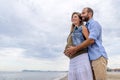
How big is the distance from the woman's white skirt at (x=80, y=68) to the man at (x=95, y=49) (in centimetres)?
8

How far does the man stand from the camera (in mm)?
4480

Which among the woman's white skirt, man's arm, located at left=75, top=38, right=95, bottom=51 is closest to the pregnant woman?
the woman's white skirt

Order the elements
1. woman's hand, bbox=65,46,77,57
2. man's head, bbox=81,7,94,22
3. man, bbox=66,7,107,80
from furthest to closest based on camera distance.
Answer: man's head, bbox=81,7,94,22 → woman's hand, bbox=65,46,77,57 → man, bbox=66,7,107,80

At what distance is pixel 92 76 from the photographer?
4586 millimetres

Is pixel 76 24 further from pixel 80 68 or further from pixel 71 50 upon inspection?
pixel 80 68

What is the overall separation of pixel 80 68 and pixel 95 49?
1.20ft

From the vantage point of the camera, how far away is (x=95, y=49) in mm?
4609

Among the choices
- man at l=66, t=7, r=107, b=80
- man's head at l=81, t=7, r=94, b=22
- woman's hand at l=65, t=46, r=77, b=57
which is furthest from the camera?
man's head at l=81, t=7, r=94, b=22

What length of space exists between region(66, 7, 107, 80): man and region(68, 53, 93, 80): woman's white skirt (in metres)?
0.08

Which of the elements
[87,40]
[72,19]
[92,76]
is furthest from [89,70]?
[72,19]

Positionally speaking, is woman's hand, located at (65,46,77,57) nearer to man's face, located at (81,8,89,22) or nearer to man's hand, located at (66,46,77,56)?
man's hand, located at (66,46,77,56)

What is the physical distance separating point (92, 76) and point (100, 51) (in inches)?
15.4

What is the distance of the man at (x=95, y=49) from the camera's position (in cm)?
448

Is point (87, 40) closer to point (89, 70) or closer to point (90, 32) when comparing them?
point (90, 32)
